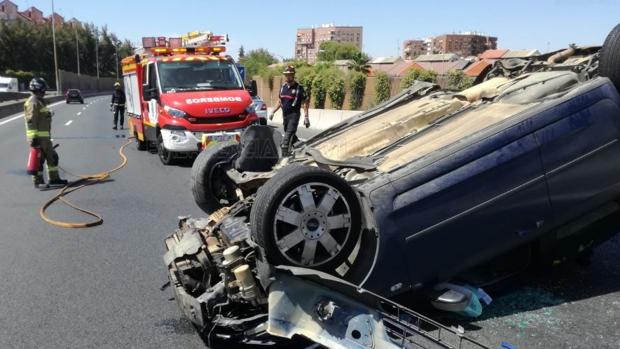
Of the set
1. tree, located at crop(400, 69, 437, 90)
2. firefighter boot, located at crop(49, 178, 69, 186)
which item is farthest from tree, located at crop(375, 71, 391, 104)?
firefighter boot, located at crop(49, 178, 69, 186)

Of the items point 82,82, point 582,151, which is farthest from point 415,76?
point 82,82

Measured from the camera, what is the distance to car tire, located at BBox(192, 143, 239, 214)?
15.7ft

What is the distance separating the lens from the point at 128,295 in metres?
4.34

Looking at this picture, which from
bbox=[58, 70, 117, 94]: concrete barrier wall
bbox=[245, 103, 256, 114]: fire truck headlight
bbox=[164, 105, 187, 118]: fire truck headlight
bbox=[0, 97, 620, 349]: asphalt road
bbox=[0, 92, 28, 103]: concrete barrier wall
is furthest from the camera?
bbox=[58, 70, 117, 94]: concrete barrier wall

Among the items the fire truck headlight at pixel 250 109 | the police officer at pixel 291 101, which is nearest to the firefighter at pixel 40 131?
the fire truck headlight at pixel 250 109

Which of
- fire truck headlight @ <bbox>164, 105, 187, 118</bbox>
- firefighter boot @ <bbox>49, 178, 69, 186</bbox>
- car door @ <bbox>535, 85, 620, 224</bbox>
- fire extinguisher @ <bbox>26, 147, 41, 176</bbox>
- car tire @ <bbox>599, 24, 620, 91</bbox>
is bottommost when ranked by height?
firefighter boot @ <bbox>49, 178, 69, 186</bbox>

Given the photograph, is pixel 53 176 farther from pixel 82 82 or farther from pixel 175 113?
pixel 82 82

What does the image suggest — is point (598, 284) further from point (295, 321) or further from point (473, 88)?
point (295, 321)

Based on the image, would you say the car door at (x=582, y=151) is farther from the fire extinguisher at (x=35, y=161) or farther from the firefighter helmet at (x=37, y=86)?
the fire extinguisher at (x=35, y=161)

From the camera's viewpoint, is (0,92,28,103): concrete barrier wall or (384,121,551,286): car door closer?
(384,121,551,286): car door

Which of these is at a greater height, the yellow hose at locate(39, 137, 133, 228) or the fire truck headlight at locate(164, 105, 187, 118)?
the fire truck headlight at locate(164, 105, 187, 118)

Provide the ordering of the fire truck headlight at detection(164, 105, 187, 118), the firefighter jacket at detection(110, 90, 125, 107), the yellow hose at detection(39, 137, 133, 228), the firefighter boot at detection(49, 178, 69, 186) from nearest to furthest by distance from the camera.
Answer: the yellow hose at detection(39, 137, 133, 228) < the firefighter boot at detection(49, 178, 69, 186) < the fire truck headlight at detection(164, 105, 187, 118) < the firefighter jacket at detection(110, 90, 125, 107)

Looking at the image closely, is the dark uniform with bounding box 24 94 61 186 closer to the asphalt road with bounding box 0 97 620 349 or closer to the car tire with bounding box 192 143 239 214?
the asphalt road with bounding box 0 97 620 349

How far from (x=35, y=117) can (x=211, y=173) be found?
17.9 ft
